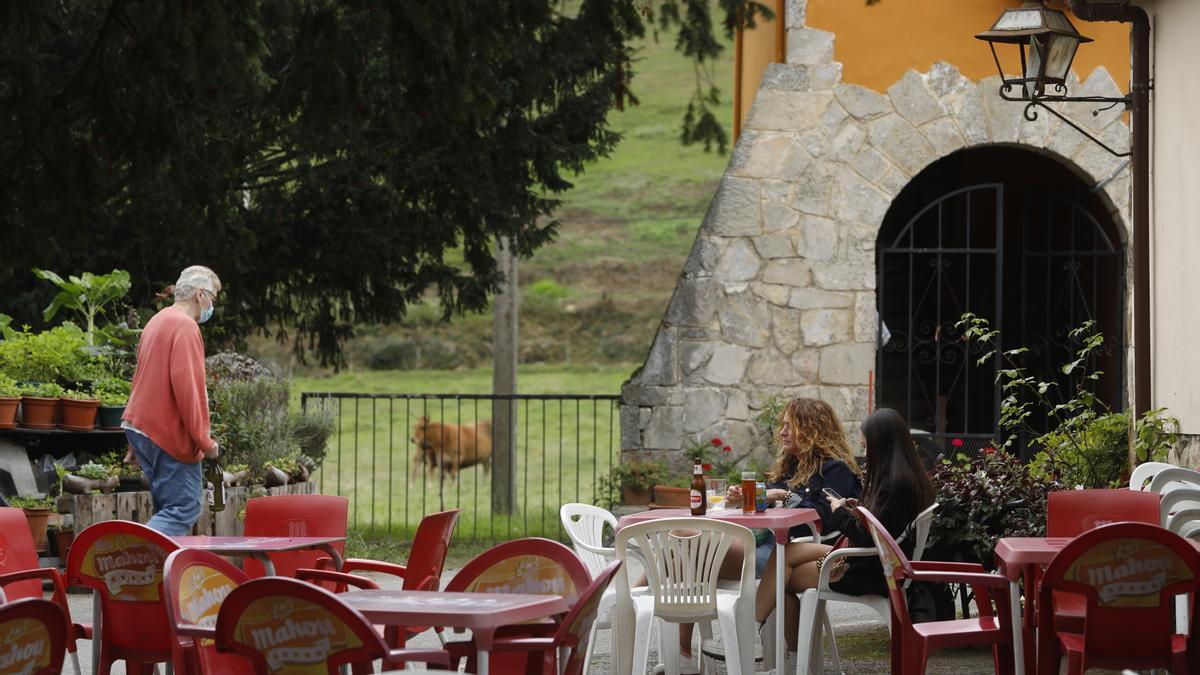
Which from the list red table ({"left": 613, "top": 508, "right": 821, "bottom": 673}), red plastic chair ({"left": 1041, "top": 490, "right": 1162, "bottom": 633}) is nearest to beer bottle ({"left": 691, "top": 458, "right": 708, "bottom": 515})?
red table ({"left": 613, "top": 508, "right": 821, "bottom": 673})

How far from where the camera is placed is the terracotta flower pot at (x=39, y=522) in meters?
8.86

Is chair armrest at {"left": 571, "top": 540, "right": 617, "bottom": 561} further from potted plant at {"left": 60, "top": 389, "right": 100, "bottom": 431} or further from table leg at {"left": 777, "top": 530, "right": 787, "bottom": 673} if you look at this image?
potted plant at {"left": 60, "top": 389, "right": 100, "bottom": 431}

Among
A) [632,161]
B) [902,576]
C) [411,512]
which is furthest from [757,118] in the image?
[632,161]

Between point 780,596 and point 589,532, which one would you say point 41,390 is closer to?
point 589,532

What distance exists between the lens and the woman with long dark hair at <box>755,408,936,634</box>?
614 centimetres

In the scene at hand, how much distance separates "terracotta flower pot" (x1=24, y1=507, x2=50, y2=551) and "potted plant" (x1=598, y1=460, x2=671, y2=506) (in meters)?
3.75

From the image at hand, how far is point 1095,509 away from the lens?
5.85m

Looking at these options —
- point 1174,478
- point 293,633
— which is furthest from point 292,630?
point 1174,478

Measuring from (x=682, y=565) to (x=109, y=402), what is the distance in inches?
197

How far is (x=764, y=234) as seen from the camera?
10.9 meters

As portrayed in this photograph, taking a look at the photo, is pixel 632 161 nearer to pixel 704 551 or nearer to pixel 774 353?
pixel 774 353

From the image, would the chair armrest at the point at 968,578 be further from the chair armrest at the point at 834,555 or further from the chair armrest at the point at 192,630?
the chair armrest at the point at 192,630

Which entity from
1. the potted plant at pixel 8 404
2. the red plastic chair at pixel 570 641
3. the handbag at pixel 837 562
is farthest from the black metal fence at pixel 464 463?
the red plastic chair at pixel 570 641

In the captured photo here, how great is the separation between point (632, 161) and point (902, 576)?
47532 millimetres
